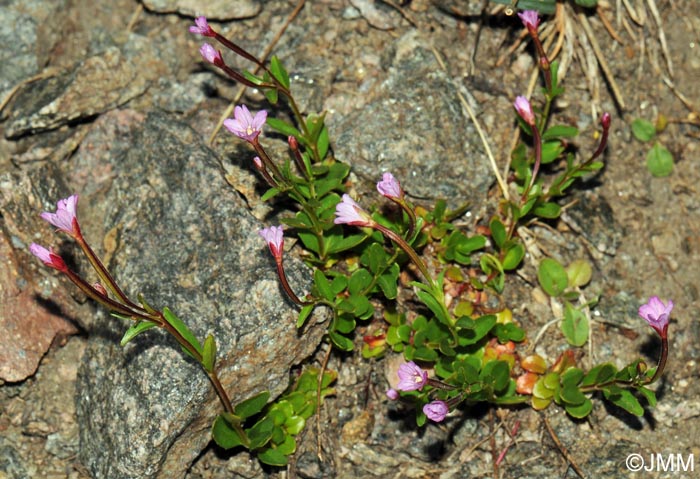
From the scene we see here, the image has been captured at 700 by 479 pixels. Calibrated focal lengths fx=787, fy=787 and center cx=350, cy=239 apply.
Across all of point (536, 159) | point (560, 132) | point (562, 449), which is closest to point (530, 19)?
point (560, 132)

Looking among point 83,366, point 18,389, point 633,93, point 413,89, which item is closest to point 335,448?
point 83,366

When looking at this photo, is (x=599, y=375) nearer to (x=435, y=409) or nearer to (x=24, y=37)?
(x=435, y=409)

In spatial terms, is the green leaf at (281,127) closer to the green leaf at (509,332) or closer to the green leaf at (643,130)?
the green leaf at (509,332)

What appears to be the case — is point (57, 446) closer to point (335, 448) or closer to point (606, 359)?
point (335, 448)

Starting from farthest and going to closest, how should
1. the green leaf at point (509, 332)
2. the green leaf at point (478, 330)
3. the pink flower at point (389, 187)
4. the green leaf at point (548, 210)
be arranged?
the green leaf at point (548, 210)
the green leaf at point (509, 332)
the green leaf at point (478, 330)
the pink flower at point (389, 187)

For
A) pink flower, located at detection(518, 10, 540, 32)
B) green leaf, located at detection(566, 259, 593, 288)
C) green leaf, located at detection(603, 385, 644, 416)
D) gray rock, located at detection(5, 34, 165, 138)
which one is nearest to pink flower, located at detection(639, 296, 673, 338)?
green leaf, located at detection(603, 385, 644, 416)

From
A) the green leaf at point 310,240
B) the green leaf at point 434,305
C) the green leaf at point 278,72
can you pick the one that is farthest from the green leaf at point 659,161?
the green leaf at point 278,72

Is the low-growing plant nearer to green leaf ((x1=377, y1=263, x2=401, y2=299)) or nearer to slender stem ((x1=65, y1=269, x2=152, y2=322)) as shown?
green leaf ((x1=377, y1=263, x2=401, y2=299))
